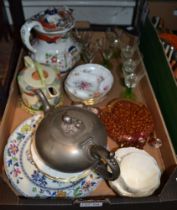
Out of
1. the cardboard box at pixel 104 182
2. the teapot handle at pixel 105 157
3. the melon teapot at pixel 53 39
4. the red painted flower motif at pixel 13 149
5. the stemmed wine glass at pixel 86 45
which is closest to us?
the teapot handle at pixel 105 157

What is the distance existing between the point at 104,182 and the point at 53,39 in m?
0.43

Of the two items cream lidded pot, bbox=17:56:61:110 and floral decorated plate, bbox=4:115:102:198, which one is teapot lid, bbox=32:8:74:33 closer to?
cream lidded pot, bbox=17:56:61:110

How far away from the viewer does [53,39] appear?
2.67ft

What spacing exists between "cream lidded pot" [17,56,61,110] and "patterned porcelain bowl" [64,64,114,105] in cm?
7

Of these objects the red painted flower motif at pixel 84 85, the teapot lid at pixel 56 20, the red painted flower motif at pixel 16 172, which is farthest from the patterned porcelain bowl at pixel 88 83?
the red painted flower motif at pixel 16 172

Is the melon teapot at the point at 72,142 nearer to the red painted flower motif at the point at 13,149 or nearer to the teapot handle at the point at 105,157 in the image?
the teapot handle at the point at 105,157

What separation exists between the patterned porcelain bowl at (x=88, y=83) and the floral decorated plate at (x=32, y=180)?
0.22m

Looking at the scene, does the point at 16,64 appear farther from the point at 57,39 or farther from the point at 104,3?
the point at 104,3

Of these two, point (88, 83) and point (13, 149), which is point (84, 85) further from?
point (13, 149)

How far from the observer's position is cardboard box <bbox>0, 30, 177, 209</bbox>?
22.4 inches

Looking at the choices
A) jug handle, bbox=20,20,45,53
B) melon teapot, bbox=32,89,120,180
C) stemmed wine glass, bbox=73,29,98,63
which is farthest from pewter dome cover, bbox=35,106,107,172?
stemmed wine glass, bbox=73,29,98,63

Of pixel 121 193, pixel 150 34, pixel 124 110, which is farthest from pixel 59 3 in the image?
pixel 121 193

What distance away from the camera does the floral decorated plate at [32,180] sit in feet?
2.04

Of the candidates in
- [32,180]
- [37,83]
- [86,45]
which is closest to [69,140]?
[32,180]
